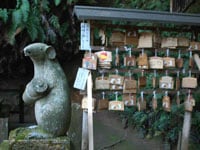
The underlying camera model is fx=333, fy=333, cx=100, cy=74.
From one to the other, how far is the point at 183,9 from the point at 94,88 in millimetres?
2899

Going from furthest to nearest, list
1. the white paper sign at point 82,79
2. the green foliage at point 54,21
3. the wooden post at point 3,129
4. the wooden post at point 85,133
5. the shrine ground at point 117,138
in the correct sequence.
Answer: the green foliage at point 54,21 → the shrine ground at point 117,138 → the wooden post at point 3,129 → the wooden post at point 85,133 → the white paper sign at point 82,79

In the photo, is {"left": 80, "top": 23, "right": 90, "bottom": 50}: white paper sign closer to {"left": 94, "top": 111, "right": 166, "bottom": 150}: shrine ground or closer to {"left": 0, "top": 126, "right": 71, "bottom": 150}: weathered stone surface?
{"left": 0, "top": 126, "right": 71, "bottom": 150}: weathered stone surface

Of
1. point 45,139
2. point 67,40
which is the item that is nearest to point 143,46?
point 45,139

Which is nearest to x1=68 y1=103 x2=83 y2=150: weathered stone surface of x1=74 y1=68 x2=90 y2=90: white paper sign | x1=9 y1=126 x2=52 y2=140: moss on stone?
x1=9 y1=126 x2=52 y2=140: moss on stone

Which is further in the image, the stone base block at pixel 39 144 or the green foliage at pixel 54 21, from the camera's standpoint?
the green foliage at pixel 54 21

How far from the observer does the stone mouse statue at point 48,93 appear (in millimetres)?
3865

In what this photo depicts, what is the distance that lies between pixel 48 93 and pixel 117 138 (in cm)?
368

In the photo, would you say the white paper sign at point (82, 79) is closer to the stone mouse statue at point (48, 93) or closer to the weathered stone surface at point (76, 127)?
the stone mouse statue at point (48, 93)

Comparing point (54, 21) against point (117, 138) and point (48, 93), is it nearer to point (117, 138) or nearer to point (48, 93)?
point (117, 138)

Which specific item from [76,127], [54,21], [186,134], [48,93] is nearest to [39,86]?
[48,93]

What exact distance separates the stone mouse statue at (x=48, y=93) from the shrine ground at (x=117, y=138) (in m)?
3.20

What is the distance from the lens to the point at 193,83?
4.49 meters

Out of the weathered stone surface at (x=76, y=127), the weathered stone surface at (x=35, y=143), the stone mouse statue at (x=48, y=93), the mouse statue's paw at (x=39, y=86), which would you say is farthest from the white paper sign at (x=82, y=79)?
the weathered stone surface at (x=76, y=127)

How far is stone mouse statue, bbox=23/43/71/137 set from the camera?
3865 mm
